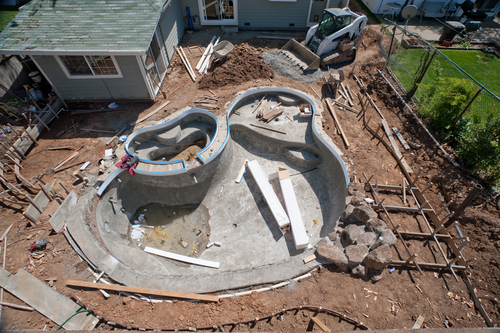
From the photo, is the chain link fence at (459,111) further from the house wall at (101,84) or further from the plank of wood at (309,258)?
the house wall at (101,84)

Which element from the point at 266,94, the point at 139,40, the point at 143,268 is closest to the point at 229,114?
the point at 266,94

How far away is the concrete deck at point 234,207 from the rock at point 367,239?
4.93 ft

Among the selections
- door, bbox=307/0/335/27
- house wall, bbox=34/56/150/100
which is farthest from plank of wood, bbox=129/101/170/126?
door, bbox=307/0/335/27

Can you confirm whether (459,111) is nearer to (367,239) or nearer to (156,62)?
(367,239)

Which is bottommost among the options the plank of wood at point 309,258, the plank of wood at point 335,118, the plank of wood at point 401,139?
the plank of wood at point 309,258

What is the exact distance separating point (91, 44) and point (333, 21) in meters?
14.2

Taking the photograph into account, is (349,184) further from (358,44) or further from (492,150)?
(358,44)

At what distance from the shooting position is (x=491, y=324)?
6926 mm

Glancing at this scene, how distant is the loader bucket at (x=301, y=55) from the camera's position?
15961 millimetres

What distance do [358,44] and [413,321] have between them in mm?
17157

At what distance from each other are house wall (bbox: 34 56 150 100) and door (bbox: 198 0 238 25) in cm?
974

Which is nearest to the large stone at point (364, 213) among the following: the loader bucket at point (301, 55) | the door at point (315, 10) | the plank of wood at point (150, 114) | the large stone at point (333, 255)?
the large stone at point (333, 255)

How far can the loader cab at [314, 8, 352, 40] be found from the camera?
15.1 m

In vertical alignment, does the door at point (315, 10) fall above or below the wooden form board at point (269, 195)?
above
